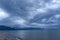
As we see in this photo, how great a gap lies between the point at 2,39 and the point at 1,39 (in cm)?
62

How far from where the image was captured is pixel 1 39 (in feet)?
174

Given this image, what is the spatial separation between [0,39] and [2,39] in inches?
26.5

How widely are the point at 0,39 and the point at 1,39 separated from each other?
1.91ft

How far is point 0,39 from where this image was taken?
53.5 meters

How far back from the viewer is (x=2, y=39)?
53656 millimetres
